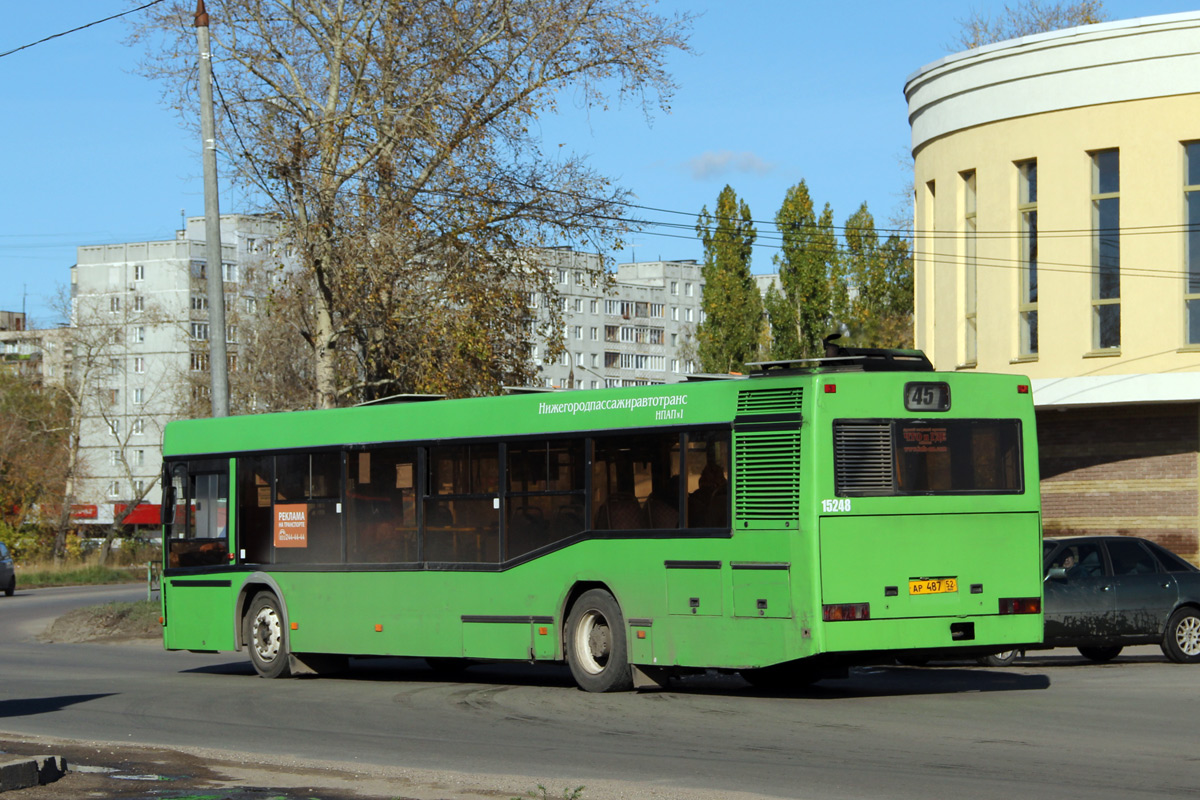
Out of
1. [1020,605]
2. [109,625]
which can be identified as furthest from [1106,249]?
[109,625]

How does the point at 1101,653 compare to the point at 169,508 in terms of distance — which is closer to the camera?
the point at 1101,653

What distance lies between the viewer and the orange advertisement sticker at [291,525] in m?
18.4

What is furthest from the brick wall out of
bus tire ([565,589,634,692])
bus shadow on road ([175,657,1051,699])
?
bus tire ([565,589,634,692])

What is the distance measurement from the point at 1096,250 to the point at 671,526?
839 inches

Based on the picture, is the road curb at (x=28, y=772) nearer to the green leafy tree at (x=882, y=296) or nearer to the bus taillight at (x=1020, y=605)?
the bus taillight at (x=1020, y=605)

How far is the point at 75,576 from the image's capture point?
183 ft

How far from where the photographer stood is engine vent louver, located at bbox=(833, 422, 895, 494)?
13.7 meters

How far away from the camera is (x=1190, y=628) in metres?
18.8

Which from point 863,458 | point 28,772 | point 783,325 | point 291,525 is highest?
point 783,325

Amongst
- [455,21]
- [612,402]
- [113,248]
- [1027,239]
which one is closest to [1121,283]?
[1027,239]

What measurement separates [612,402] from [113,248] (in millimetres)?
121267

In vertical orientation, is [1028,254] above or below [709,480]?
above

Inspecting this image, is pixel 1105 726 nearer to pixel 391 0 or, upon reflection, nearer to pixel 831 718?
pixel 831 718

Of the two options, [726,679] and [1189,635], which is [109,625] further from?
[1189,635]
